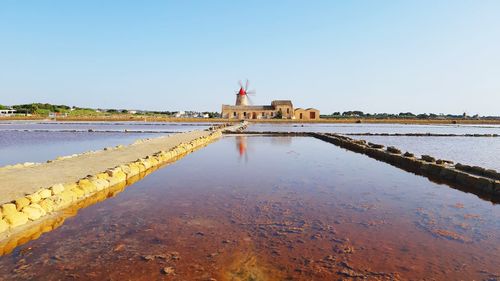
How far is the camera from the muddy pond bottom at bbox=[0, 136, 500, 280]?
14.4 feet

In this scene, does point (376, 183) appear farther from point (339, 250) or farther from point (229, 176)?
point (339, 250)

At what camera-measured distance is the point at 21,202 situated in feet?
19.8

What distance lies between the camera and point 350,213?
7.03m

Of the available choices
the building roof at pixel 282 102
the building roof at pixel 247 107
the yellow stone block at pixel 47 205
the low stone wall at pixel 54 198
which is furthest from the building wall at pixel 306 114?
the yellow stone block at pixel 47 205

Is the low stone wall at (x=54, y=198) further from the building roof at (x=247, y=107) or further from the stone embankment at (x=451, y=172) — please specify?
the building roof at (x=247, y=107)

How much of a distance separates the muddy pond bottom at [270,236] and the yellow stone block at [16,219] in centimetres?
56

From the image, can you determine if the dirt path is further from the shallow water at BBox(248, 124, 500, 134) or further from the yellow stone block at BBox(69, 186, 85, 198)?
the shallow water at BBox(248, 124, 500, 134)

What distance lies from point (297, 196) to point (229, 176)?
124 inches

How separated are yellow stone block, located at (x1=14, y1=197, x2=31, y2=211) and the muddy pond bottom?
73cm

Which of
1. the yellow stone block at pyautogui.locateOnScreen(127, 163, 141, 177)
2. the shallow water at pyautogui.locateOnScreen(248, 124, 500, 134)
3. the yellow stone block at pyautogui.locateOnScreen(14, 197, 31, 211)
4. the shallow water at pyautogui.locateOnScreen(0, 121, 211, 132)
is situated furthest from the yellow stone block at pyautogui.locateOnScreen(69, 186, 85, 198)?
the shallow water at pyautogui.locateOnScreen(248, 124, 500, 134)

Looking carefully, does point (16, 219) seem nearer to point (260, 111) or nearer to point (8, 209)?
point (8, 209)

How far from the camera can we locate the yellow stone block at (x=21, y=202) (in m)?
5.93

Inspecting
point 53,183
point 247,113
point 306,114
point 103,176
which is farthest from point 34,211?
point 306,114

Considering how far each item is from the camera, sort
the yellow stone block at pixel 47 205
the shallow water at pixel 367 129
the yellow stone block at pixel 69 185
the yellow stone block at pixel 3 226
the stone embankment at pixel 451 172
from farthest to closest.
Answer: the shallow water at pixel 367 129 → the stone embankment at pixel 451 172 → the yellow stone block at pixel 69 185 → the yellow stone block at pixel 47 205 → the yellow stone block at pixel 3 226
